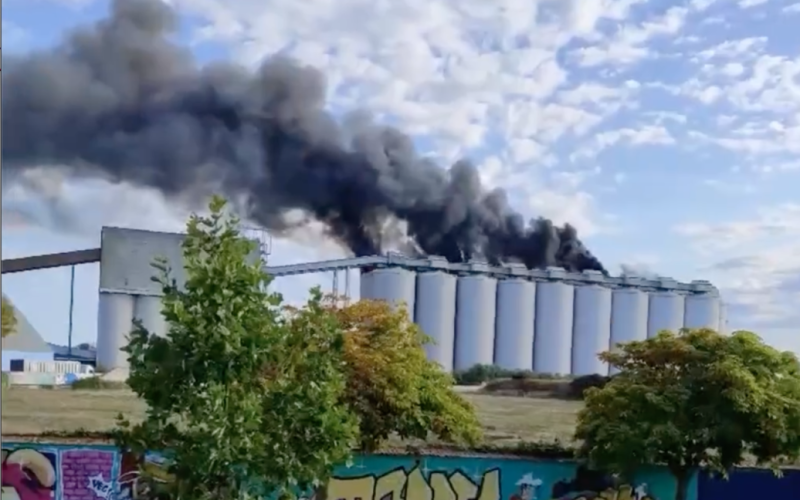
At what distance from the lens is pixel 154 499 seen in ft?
32.3

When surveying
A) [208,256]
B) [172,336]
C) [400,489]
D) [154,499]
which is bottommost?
[400,489]

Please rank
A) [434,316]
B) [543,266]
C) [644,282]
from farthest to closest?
[543,266] < [644,282] < [434,316]

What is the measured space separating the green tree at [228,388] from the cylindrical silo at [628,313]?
2418 cm

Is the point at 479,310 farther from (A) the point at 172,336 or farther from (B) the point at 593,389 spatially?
(A) the point at 172,336

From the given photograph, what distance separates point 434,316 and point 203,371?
21777 mm

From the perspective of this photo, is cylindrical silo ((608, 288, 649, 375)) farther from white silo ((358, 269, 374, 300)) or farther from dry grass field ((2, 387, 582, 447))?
dry grass field ((2, 387, 582, 447))

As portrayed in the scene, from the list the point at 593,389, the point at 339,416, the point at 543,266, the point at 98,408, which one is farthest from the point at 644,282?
the point at 339,416

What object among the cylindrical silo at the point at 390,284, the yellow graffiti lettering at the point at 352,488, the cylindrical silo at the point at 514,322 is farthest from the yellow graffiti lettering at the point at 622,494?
the cylindrical silo at the point at 514,322

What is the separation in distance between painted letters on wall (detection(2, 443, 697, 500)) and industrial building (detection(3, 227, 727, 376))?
12.1 metres

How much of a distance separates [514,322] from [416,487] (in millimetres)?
15793

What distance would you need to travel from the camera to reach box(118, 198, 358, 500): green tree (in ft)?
29.1

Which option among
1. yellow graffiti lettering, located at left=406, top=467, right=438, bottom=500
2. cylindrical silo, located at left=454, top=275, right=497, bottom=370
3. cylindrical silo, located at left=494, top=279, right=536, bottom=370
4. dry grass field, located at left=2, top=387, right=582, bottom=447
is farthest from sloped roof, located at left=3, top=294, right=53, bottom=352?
cylindrical silo, located at left=494, top=279, right=536, bottom=370

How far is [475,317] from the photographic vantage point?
31453 millimetres

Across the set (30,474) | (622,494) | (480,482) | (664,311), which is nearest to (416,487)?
(480,482)
